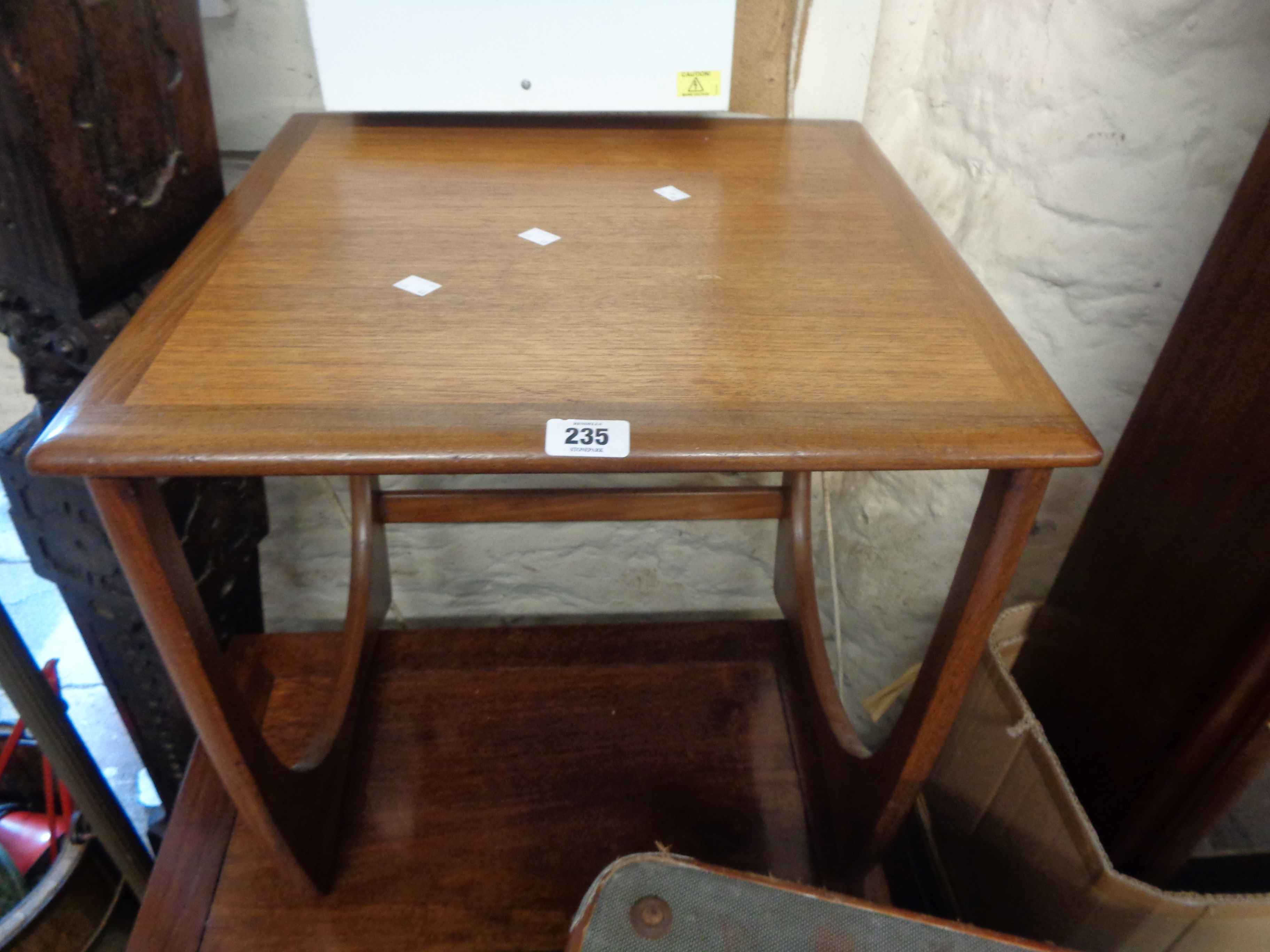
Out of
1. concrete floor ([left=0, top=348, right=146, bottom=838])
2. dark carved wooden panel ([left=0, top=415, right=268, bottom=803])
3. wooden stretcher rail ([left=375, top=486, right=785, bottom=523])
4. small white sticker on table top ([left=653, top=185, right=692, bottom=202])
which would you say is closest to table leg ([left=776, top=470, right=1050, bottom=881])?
wooden stretcher rail ([left=375, top=486, right=785, bottom=523])

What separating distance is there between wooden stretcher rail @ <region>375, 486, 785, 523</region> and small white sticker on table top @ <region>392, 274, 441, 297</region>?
1.46 ft

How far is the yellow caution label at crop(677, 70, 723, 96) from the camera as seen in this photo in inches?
37.3

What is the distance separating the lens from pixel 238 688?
69cm

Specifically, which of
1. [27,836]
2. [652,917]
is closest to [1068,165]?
[652,917]

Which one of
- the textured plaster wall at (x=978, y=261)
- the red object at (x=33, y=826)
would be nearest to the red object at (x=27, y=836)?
the red object at (x=33, y=826)

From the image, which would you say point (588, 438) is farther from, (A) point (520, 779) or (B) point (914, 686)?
(A) point (520, 779)

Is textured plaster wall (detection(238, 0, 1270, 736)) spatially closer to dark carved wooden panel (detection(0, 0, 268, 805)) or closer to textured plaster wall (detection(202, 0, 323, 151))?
textured plaster wall (detection(202, 0, 323, 151))

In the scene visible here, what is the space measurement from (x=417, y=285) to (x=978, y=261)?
2.27 feet

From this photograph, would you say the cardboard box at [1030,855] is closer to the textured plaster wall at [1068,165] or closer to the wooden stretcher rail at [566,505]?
the textured plaster wall at [1068,165]

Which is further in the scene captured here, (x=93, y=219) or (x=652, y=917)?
(x=93, y=219)

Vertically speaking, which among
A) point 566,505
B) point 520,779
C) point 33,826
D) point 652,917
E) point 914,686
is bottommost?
point 33,826

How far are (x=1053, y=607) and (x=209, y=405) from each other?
0.87 meters

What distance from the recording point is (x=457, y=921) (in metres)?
0.86

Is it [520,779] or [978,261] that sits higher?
[978,261]
